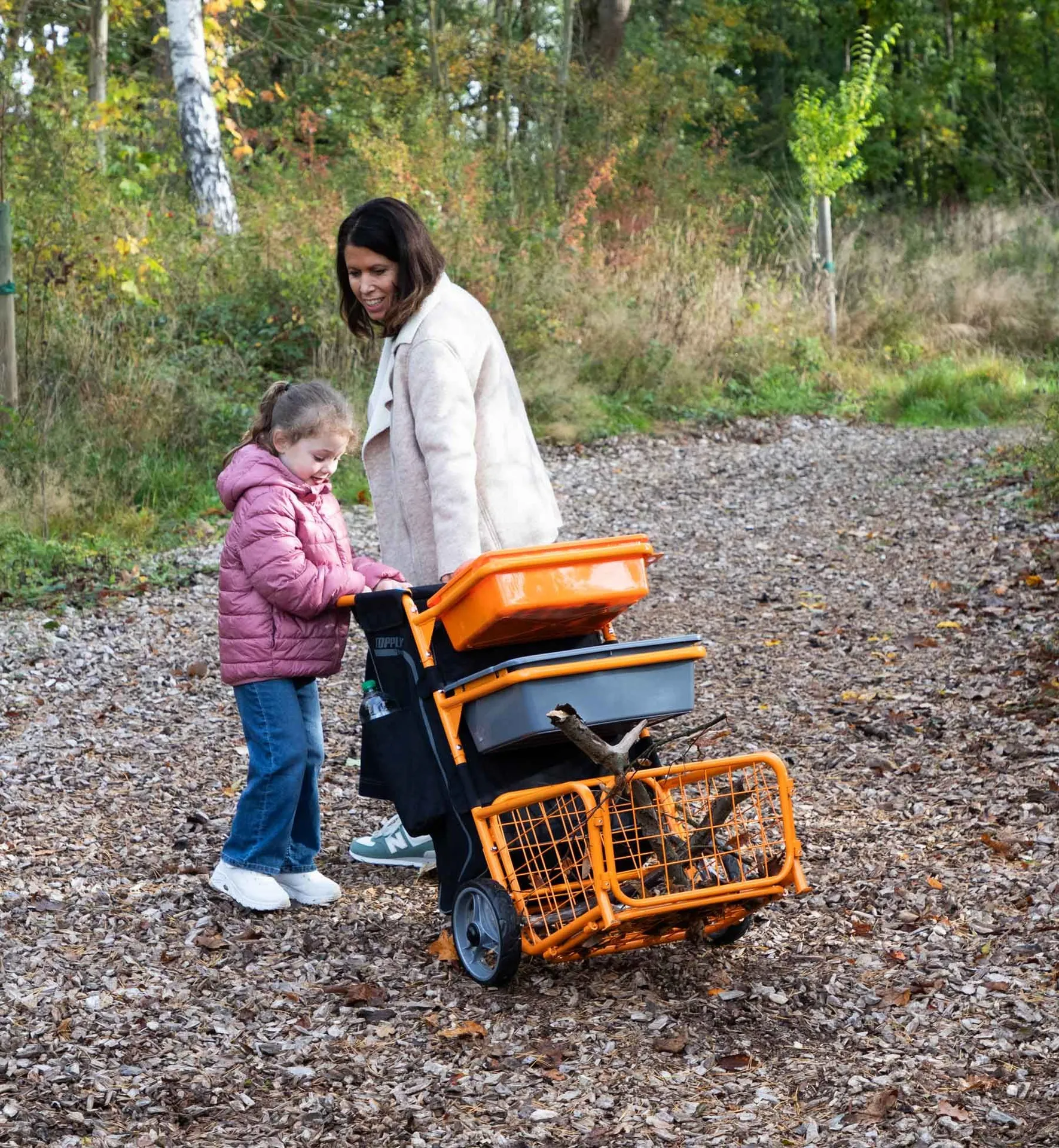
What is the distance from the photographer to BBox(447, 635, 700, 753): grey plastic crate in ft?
10.4

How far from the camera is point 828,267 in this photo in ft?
51.5

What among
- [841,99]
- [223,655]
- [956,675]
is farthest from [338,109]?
[223,655]

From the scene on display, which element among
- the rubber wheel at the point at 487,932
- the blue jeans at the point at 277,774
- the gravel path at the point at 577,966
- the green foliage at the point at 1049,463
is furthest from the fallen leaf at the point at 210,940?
the green foliage at the point at 1049,463

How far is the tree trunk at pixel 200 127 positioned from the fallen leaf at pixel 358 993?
1053 centimetres

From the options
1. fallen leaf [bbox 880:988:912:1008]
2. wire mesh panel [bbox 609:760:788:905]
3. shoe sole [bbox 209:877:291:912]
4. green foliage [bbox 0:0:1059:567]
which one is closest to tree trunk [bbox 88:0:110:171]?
green foliage [bbox 0:0:1059:567]

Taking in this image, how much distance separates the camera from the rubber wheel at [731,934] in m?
3.47

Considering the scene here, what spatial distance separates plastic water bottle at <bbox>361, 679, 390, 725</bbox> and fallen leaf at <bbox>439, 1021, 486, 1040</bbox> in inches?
32.1

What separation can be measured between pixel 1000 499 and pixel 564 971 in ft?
21.3

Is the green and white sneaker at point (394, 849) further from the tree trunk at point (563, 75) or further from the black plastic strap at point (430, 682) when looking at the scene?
the tree trunk at point (563, 75)

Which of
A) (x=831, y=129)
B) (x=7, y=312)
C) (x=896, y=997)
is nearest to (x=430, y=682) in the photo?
(x=896, y=997)

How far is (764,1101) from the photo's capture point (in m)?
2.84

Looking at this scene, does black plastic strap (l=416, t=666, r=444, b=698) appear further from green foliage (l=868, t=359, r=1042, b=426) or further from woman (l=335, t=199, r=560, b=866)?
green foliage (l=868, t=359, r=1042, b=426)

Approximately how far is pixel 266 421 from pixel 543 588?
108cm

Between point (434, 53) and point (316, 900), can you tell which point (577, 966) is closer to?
point (316, 900)
